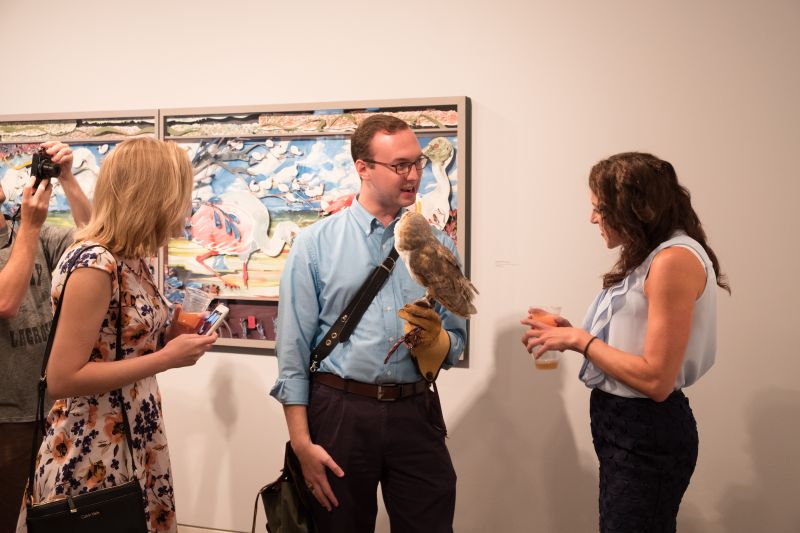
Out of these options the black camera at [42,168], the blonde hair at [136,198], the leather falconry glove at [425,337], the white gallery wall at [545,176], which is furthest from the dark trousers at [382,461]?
the black camera at [42,168]

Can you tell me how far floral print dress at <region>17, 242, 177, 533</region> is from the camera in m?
1.56

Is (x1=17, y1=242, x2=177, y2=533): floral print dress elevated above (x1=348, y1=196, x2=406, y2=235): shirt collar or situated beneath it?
situated beneath

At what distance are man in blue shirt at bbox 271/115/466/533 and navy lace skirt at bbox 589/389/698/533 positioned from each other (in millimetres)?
457

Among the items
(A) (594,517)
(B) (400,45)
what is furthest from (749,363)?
(B) (400,45)

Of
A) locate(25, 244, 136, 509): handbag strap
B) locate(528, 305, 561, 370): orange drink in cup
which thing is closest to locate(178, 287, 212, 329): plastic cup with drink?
locate(25, 244, 136, 509): handbag strap

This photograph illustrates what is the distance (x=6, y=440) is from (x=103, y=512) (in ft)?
2.78

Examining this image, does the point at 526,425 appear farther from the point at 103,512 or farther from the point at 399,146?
the point at 103,512

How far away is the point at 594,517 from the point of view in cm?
257

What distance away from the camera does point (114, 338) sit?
5.30 ft

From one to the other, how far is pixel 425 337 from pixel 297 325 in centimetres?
38

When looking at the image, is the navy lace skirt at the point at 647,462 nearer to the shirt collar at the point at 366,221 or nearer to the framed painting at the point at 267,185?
the shirt collar at the point at 366,221

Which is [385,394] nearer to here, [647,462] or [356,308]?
[356,308]

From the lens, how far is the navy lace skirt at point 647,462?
65.5 inches

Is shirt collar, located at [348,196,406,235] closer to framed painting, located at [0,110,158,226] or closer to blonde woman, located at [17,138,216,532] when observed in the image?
blonde woman, located at [17,138,216,532]
